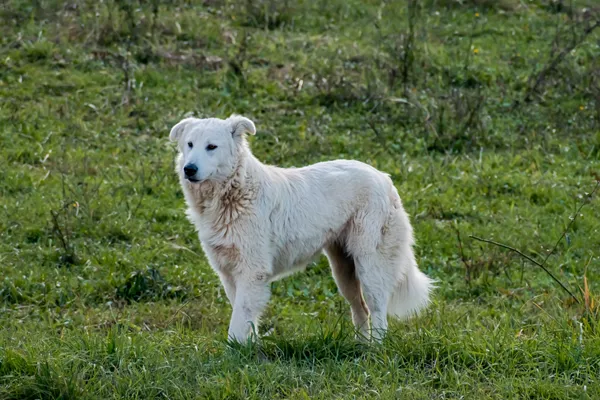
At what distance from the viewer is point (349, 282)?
7602mm

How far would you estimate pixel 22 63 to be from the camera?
41.8 ft

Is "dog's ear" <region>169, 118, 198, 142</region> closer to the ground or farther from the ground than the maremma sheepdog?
farther from the ground

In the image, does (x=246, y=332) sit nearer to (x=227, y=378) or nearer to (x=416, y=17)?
(x=227, y=378)

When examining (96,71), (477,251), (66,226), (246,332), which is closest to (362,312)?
(246,332)

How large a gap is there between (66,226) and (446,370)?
15.0 feet

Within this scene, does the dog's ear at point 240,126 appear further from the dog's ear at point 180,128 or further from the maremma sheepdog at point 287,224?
the dog's ear at point 180,128

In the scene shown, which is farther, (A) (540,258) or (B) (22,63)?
(B) (22,63)

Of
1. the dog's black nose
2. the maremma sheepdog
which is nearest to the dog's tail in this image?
the maremma sheepdog

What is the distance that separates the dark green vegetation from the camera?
6.03m

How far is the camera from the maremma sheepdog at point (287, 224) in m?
6.82

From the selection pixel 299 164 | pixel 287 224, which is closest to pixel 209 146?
pixel 287 224

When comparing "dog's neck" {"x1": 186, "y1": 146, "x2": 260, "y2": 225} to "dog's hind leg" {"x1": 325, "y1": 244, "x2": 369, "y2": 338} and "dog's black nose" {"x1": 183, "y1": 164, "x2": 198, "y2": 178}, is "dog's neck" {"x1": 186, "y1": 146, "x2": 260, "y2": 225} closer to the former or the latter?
"dog's black nose" {"x1": 183, "y1": 164, "x2": 198, "y2": 178}

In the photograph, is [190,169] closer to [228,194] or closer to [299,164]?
[228,194]

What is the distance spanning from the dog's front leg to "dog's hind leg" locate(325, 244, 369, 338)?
96 cm
